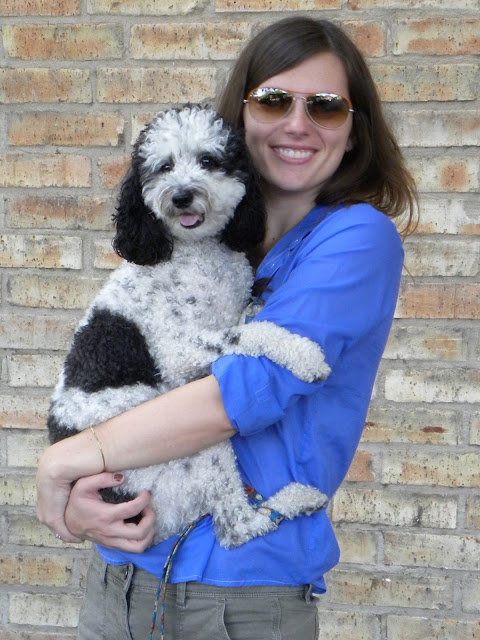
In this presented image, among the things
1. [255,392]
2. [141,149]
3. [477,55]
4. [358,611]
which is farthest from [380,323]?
[358,611]

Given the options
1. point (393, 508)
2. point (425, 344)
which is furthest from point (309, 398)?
point (393, 508)

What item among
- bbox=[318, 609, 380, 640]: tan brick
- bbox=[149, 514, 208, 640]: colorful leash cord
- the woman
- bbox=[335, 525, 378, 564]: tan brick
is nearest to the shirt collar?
the woman

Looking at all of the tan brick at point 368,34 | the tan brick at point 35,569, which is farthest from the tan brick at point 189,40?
the tan brick at point 35,569

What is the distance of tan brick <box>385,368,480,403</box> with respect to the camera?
98.0 inches

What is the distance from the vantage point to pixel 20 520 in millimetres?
2752

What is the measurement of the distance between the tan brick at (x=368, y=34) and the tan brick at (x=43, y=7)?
2.99ft

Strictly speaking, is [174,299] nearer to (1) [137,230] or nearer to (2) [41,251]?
(1) [137,230]

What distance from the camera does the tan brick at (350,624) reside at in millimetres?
2637

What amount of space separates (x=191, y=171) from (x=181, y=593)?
0.86 metres

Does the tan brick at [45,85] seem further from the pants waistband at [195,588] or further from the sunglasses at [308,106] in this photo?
the pants waistband at [195,588]

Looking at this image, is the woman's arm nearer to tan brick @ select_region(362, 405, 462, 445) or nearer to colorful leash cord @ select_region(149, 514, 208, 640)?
colorful leash cord @ select_region(149, 514, 208, 640)

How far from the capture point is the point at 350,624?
2646mm

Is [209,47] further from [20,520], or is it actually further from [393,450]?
[20,520]

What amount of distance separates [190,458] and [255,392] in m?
0.32
